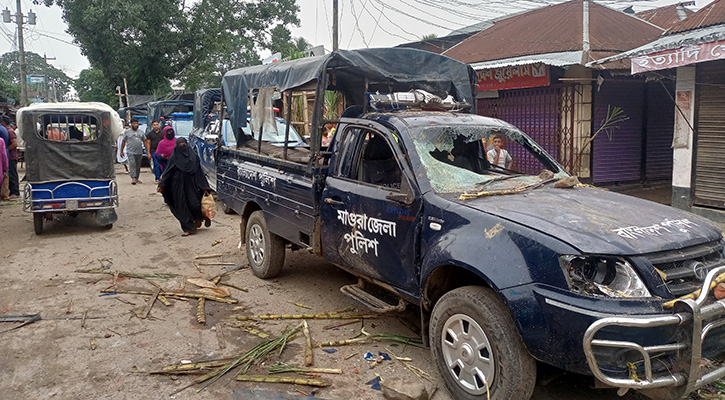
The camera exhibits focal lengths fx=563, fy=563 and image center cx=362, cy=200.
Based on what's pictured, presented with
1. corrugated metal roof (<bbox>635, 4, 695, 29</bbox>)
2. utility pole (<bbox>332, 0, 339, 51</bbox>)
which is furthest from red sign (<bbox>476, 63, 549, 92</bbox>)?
utility pole (<bbox>332, 0, 339, 51</bbox>)

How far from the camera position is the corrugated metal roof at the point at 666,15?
1505 cm

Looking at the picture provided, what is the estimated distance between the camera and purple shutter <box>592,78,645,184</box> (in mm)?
12113

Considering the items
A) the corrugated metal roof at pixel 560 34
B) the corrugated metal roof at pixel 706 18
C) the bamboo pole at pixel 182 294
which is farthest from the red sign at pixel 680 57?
the bamboo pole at pixel 182 294

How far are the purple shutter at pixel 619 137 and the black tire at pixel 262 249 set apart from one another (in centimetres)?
833

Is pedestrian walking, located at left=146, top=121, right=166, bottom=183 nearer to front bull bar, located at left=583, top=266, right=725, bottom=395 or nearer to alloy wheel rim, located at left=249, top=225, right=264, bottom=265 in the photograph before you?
alloy wheel rim, located at left=249, top=225, right=264, bottom=265

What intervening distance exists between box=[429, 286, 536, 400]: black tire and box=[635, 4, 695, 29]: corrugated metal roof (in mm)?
14050

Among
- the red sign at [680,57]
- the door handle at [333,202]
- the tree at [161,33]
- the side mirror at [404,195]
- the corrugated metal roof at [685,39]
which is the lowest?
the door handle at [333,202]

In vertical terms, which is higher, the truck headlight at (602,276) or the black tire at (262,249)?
the truck headlight at (602,276)

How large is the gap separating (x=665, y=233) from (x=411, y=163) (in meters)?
1.76

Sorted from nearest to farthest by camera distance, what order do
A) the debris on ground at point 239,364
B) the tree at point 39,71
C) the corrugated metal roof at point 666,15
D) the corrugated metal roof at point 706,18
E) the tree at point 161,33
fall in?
1. the debris on ground at point 239,364
2. the corrugated metal roof at point 706,18
3. the corrugated metal roof at point 666,15
4. the tree at point 161,33
5. the tree at point 39,71

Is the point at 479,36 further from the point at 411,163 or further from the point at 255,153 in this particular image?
the point at 411,163

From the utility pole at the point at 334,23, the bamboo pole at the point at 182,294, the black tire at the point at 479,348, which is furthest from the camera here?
the utility pole at the point at 334,23

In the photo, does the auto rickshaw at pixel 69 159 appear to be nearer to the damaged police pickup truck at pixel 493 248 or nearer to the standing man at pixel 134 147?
the damaged police pickup truck at pixel 493 248

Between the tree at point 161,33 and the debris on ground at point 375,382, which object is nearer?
the debris on ground at point 375,382
